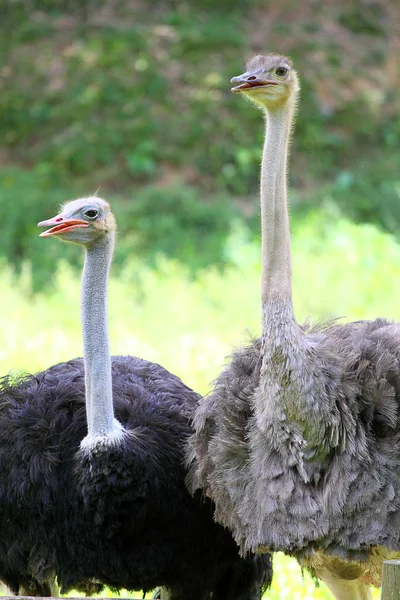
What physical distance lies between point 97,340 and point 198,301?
5557mm

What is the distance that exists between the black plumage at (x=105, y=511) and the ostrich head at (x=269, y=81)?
4.46ft

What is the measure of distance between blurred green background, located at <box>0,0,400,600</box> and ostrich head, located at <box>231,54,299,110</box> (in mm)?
5459

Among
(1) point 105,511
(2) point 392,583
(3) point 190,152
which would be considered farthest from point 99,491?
(3) point 190,152

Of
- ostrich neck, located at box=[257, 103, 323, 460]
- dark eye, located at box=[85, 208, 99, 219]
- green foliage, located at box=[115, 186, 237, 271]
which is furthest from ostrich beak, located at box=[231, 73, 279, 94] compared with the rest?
green foliage, located at box=[115, 186, 237, 271]

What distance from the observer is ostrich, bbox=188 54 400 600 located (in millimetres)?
3980

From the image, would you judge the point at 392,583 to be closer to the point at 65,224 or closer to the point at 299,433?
the point at 299,433

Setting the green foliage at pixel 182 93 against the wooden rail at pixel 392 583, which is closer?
the wooden rail at pixel 392 583

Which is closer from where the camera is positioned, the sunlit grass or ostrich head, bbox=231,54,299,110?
ostrich head, bbox=231,54,299,110

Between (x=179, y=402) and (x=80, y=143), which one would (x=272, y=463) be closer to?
(x=179, y=402)

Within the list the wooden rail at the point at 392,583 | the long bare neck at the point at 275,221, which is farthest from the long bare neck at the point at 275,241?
the wooden rail at the point at 392,583

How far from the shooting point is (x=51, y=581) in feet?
15.4

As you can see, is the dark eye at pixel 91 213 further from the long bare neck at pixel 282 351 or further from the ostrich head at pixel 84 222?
the long bare neck at pixel 282 351

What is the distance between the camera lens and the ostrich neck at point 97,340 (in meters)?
4.50

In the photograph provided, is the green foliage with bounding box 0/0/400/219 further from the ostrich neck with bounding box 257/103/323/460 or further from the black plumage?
the ostrich neck with bounding box 257/103/323/460
